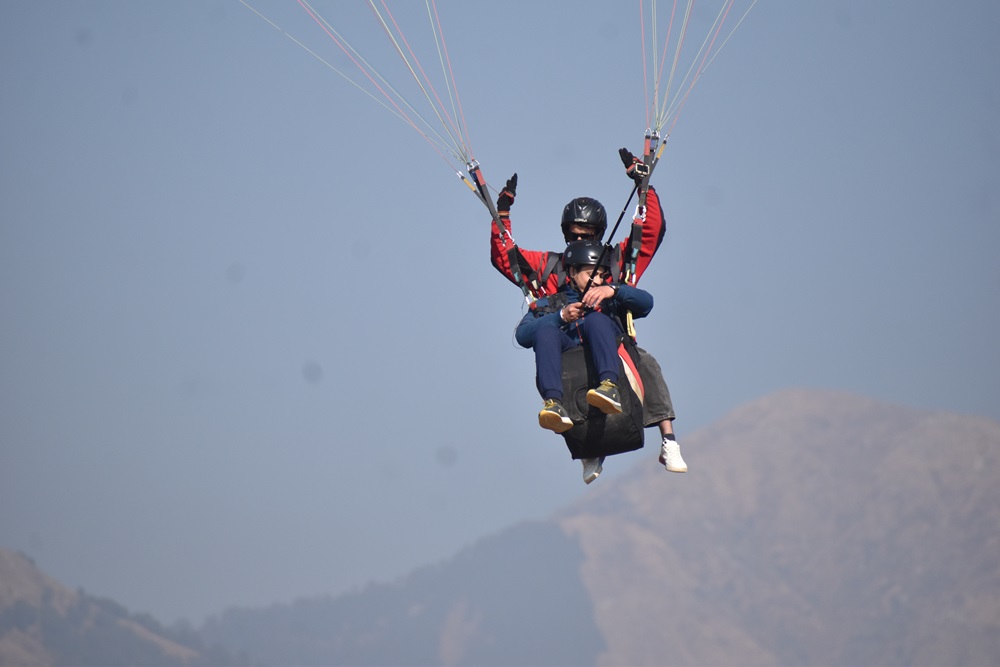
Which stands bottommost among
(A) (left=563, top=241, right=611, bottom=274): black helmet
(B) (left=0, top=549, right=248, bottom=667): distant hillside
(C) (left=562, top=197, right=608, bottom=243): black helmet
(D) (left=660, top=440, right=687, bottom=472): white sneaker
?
(B) (left=0, top=549, right=248, bottom=667): distant hillside

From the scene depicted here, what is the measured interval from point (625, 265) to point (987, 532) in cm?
17802

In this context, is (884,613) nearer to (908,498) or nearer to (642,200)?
(908,498)

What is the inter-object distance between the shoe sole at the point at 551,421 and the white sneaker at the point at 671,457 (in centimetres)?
113

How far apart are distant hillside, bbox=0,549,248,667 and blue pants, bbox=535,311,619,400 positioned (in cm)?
14276

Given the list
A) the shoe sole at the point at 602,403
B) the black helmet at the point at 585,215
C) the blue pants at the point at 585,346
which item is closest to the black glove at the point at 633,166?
the black helmet at the point at 585,215

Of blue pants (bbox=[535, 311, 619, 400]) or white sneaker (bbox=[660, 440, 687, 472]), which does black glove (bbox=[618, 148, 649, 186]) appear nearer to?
blue pants (bbox=[535, 311, 619, 400])

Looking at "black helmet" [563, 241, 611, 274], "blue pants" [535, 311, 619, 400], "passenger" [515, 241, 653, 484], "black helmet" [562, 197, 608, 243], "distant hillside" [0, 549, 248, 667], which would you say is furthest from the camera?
"distant hillside" [0, 549, 248, 667]

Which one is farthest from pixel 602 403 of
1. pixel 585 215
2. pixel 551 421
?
pixel 585 215

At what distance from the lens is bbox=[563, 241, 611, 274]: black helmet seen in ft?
37.0

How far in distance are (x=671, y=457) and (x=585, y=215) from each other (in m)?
2.12

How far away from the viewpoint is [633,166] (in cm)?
1154

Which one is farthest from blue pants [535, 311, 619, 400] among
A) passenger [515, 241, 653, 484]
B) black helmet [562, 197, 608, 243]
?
black helmet [562, 197, 608, 243]

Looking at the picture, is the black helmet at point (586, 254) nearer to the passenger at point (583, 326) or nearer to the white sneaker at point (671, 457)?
the passenger at point (583, 326)

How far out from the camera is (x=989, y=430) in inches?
7825
